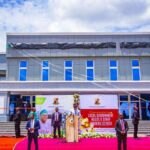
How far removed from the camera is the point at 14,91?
1128 inches

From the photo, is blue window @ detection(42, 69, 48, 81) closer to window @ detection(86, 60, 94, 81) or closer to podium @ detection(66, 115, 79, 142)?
window @ detection(86, 60, 94, 81)

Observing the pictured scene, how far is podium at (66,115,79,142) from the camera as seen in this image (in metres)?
16.8

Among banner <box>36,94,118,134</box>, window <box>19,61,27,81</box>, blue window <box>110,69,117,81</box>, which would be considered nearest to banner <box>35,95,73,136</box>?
banner <box>36,94,118,134</box>

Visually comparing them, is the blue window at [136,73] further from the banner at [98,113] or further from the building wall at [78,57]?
the banner at [98,113]

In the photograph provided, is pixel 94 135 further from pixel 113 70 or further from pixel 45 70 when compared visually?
pixel 45 70

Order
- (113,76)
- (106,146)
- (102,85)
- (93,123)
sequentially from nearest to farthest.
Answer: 1. (106,146)
2. (93,123)
3. (102,85)
4. (113,76)

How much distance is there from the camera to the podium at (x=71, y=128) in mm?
16817

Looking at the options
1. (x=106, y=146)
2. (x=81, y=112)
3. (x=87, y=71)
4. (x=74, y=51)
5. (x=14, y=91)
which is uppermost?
(x=74, y=51)

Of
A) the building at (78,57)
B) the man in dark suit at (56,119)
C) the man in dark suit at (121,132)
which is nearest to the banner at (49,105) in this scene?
the man in dark suit at (56,119)

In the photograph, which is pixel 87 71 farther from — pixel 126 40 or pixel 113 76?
pixel 126 40

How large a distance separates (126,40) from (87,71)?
4.74 metres

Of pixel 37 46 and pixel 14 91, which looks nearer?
pixel 14 91

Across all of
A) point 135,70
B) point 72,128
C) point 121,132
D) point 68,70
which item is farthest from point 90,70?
point 121,132

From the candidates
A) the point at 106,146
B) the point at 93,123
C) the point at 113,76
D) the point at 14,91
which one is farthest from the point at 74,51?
the point at 106,146
